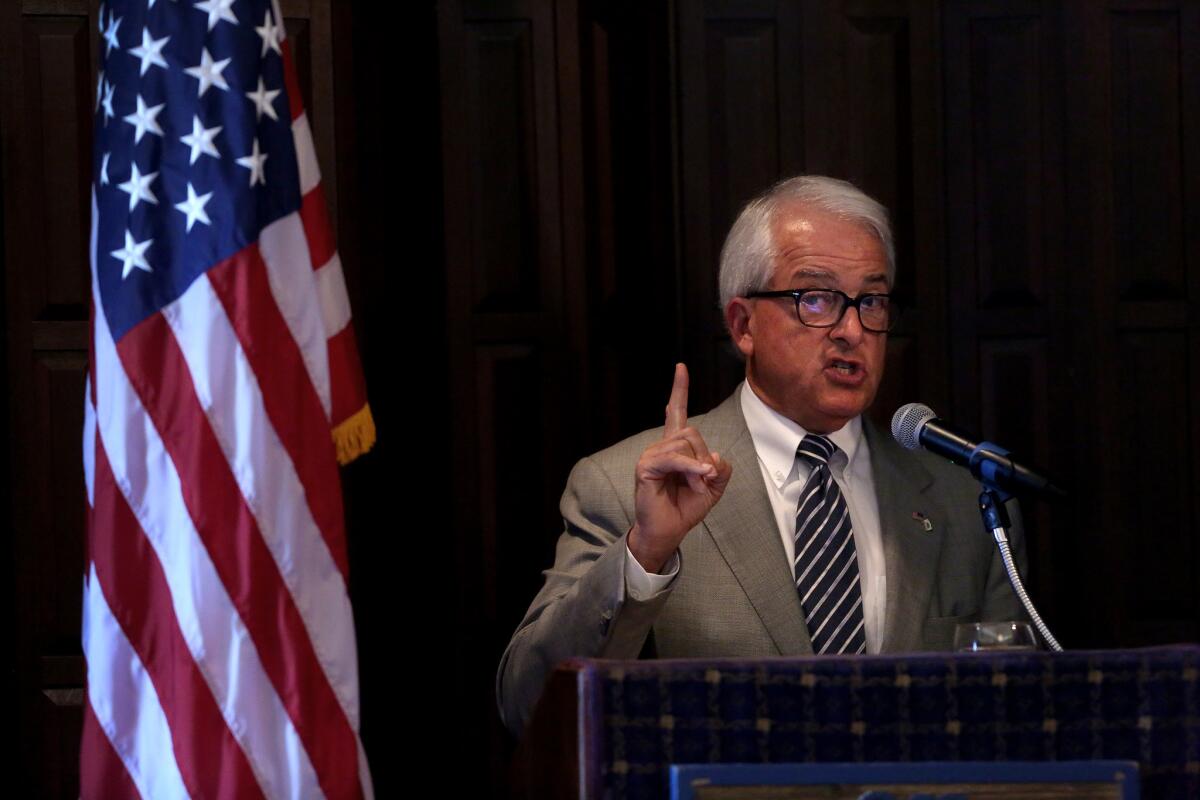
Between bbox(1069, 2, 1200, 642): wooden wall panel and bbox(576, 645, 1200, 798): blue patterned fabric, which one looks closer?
bbox(576, 645, 1200, 798): blue patterned fabric

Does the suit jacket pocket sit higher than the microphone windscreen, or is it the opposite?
the microphone windscreen

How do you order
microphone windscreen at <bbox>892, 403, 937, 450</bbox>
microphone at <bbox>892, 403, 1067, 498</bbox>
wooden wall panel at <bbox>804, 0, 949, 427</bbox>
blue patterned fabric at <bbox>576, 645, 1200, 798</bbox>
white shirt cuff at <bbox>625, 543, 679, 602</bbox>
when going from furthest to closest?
wooden wall panel at <bbox>804, 0, 949, 427</bbox>, white shirt cuff at <bbox>625, 543, 679, 602</bbox>, microphone windscreen at <bbox>892, 403, 937, 450</bbox>, microphone at <bbox>892, 403, 1067, 498</bbox>, blue patterned fabric at <bbox>576, 645, 1200, 798</bbox>

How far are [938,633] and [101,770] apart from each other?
131 cm

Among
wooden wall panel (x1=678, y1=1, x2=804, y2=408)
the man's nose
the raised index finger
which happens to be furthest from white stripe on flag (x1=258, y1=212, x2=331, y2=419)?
wooden wall panel (x1=678, y1=1, x2=804, y2=408)

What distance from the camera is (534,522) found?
300 cm

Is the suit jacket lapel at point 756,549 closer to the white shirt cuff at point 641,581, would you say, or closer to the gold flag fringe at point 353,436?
the white shirt cuff at point 641,581

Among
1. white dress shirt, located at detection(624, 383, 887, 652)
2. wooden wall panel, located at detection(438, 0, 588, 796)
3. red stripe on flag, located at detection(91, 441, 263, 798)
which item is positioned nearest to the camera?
red stripe on flag, located at detection(91, 441, 263, 798)

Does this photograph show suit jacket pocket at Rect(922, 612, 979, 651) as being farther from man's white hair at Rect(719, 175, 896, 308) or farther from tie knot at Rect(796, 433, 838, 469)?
man's white hair at Rect(719, 175, 896, 308)

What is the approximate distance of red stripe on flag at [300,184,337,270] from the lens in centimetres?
221

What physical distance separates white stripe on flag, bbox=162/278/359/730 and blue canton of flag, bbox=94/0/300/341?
6 cm

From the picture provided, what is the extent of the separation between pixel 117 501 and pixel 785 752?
1.19m

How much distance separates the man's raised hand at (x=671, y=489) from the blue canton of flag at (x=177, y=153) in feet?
2.47

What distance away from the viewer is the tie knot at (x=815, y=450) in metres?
2.31

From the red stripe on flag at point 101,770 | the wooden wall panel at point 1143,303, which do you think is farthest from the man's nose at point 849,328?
the red stripe on flag at point 101,770
